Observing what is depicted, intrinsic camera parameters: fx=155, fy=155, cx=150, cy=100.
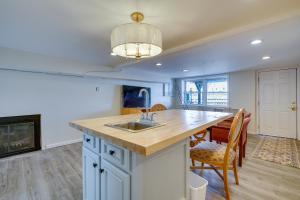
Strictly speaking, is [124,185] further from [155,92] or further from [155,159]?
[155,92]

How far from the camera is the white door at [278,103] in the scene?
4.51 metres

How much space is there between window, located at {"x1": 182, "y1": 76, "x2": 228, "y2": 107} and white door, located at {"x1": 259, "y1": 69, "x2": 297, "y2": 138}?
120cm

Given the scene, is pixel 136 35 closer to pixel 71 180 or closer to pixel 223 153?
pixel 223 153

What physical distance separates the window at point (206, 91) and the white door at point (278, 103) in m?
1.20

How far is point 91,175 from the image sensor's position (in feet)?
5.04

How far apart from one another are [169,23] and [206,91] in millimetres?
4875

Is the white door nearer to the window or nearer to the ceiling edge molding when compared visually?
the window

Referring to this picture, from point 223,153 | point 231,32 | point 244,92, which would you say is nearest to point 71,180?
point 223,153

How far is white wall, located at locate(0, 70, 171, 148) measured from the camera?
326cm

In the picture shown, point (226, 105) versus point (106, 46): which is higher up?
point (106, 46)

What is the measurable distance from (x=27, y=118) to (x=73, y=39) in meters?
2.17

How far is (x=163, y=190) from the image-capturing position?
1226 millimetres

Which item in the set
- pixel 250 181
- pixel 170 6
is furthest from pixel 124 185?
pixel 250 181

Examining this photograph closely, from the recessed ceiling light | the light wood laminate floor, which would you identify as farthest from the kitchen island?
the recessed ceiling light
